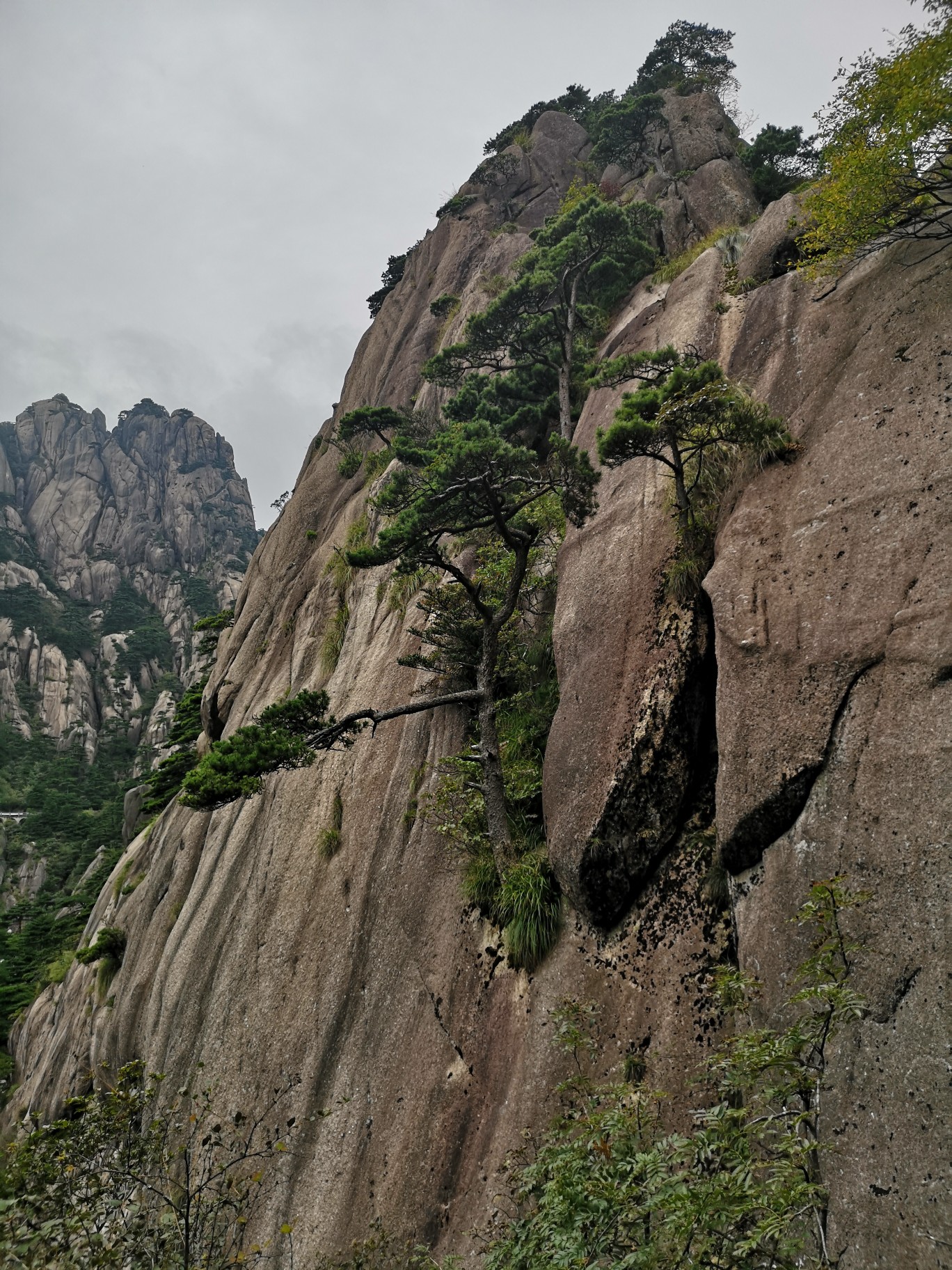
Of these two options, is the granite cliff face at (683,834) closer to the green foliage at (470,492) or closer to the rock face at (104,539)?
the green foliage at (470,492)

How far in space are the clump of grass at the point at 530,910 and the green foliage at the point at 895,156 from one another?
8860mm

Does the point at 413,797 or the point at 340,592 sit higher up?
the point at 340,592

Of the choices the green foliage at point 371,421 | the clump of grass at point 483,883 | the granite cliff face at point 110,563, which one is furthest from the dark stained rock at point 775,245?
the granite cliff face at point 110,563

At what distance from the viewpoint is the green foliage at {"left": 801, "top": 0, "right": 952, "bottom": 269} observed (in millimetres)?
7746

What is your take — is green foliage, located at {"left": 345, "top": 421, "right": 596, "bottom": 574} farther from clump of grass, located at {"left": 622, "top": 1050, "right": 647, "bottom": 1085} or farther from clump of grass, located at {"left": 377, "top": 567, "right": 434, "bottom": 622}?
clump of grass, located at {"left": 622, "top": 1050, "right": 647, "bottom": 1085}

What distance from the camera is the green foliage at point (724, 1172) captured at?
11.6 ft

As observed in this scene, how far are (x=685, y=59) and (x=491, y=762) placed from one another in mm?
39035

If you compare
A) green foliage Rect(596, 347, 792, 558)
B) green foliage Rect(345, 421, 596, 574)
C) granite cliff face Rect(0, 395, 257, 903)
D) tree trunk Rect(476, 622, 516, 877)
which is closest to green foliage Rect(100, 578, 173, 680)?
granite cliff face Rect(0, 395, 257, 903)

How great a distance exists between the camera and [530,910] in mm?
8664

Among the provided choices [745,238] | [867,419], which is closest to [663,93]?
[745,238]

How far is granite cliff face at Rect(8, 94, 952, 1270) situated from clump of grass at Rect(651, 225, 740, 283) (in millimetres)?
2613

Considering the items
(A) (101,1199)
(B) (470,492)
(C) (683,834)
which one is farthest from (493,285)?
(A) (101,1199)

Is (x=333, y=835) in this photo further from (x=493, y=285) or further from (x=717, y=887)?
(x=493, y=285)

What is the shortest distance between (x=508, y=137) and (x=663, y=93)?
41.3 feet
